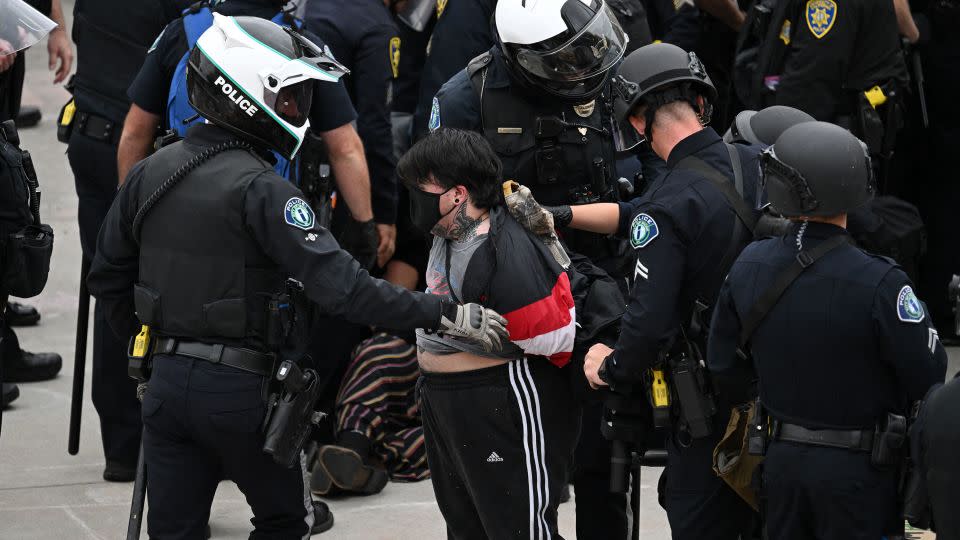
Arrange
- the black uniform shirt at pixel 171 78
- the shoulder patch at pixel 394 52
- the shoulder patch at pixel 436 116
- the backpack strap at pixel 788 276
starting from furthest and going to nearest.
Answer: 1. the shoulder patch at pixel 394 52
2. the black uniform shirt at pixel 171 78
3. the shoulder patch at pixel 436 116
4. the backpack strap at pixel 788 276

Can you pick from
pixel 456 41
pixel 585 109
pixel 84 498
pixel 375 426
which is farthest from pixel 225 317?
pixel 456 41

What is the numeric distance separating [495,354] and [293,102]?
38.4 inches

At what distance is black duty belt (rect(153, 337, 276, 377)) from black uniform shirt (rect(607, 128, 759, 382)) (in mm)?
1008

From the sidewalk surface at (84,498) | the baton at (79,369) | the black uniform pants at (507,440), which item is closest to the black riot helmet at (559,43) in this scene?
the black uniform pants at (507,440)

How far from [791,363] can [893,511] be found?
1.50ft

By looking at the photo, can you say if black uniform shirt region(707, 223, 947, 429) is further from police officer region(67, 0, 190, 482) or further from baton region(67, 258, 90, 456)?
baton region(67, 258, 90, 456)

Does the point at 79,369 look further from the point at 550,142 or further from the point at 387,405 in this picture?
the point at 550,142

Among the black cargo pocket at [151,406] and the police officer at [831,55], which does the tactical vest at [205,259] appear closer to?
the black cargo pocket at [151,406]

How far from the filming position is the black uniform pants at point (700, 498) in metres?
4.03

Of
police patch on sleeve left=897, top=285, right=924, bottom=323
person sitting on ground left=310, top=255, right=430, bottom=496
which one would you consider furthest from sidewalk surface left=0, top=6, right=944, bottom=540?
police patch on sleeve left=897, top=285, right=924, bottom=323

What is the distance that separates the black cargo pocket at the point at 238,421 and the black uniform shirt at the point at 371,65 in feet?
7.72

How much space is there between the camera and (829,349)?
11.7 feet

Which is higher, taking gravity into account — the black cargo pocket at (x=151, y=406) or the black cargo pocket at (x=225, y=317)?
the black cargo pocket at (x=225, y=317)

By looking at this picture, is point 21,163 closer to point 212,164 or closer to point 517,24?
point 212,164
